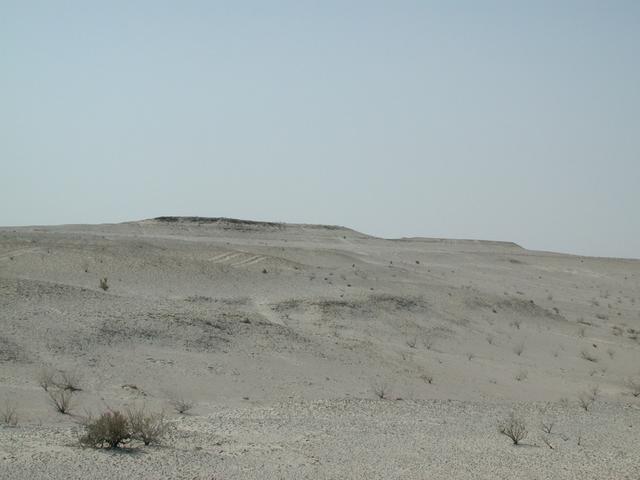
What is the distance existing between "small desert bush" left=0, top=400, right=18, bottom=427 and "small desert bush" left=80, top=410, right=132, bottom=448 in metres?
1.76

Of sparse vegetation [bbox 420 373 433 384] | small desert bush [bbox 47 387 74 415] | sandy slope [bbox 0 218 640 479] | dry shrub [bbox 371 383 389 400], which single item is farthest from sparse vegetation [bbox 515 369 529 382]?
small desert bush [bbox 47 387 74 415]

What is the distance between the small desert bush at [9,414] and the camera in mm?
12461

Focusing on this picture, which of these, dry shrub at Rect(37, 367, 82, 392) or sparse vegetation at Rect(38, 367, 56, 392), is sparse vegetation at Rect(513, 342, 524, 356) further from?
sparse vegetation at Rect(38, 367, 56, 392)

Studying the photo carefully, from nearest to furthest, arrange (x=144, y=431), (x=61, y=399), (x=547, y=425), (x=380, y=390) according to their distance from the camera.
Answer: (x=144, y=431)
(x=61, y=399)
(x=547, y=425)
(x=380, y=390)

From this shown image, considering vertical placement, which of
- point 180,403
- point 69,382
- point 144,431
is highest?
point 144,431

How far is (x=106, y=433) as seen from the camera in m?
11.1

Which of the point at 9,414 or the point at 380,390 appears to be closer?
the point at 9,414

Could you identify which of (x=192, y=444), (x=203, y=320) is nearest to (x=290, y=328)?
(x=203, y=320)

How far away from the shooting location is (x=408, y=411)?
15.7m

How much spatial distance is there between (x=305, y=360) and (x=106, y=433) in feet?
30.8

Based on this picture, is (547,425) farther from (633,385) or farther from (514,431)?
(633,385)

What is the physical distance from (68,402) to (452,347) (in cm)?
1313

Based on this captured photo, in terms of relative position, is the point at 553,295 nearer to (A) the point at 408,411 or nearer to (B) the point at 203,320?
(B) the point at 203,320

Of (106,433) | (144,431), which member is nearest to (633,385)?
(144,431)
